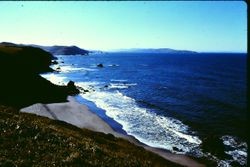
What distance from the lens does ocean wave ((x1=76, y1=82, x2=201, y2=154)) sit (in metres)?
32.1

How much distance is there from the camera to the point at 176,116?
45.4m

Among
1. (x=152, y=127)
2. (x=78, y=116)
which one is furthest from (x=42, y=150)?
(x=78, y=116)

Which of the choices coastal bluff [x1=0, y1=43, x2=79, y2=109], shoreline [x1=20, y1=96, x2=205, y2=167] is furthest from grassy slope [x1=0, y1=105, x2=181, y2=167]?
coastal bluff [x1=0, y1=43, x2=79, y2=109]

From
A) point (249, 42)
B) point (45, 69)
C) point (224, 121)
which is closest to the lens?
point (249, 42)

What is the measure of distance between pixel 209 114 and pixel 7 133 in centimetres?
3555

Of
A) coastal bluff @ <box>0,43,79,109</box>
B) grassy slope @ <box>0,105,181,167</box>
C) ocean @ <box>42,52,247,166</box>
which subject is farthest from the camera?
coastal bluff @ <box>0,43,79,109</box>

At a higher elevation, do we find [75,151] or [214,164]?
[75,151]

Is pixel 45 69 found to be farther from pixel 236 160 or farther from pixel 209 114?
pixel 236 160

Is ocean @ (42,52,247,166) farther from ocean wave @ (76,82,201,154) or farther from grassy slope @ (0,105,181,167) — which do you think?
grassy slope @ (0,105,181,167)

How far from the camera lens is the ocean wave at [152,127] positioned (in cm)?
3209

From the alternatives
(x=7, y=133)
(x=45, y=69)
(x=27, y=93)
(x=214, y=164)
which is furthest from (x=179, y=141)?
(x=45, y=69)

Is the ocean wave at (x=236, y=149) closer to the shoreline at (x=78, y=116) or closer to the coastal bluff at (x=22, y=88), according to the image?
the shoreline at (x=78, y=116)

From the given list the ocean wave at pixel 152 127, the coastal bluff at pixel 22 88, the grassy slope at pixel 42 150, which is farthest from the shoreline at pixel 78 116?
the grassy slope at pixel 42 150

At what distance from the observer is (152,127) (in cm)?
3838
